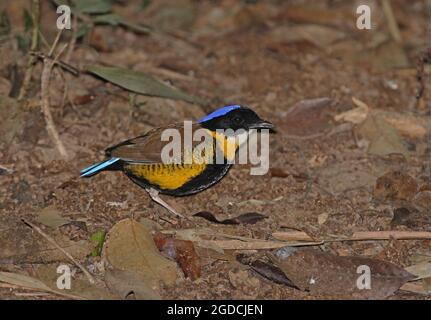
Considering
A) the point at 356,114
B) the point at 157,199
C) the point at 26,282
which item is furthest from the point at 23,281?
the point at 356,114

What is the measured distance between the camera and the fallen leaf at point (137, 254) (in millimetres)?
5035

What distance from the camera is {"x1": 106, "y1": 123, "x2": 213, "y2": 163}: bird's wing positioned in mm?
5586

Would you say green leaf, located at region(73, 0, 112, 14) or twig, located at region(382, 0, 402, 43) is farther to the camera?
twig, located at region(382, 0, 402, 43)

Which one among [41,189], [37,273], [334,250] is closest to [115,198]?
[41,189]

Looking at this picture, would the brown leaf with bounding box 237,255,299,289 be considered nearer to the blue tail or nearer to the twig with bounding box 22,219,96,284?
the twig with bounding box 22,219,96,284

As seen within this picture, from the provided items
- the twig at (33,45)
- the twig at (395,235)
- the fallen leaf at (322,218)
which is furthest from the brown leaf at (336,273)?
the twig at (33,45)

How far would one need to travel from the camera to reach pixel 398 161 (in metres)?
6.35

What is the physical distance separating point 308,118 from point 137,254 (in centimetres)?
234

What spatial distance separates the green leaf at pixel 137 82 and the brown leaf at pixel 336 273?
2.00 m

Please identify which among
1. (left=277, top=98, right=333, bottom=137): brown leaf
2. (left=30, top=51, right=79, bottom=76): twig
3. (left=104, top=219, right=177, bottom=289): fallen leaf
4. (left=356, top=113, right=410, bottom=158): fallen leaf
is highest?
(left=30, top=51, right=79, bottom=76): twig

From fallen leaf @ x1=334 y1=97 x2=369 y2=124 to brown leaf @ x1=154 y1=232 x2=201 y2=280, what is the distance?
85.2 inches

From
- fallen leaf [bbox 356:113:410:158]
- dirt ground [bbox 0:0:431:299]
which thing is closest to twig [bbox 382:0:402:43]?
dirt ground [bbox 0:0:431:299]

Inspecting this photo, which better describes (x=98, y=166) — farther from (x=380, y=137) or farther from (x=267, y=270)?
(x=380, y=137)

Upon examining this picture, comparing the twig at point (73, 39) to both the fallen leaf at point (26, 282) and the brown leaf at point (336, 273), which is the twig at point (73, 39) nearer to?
the fallen leaf at point (26, 282)
